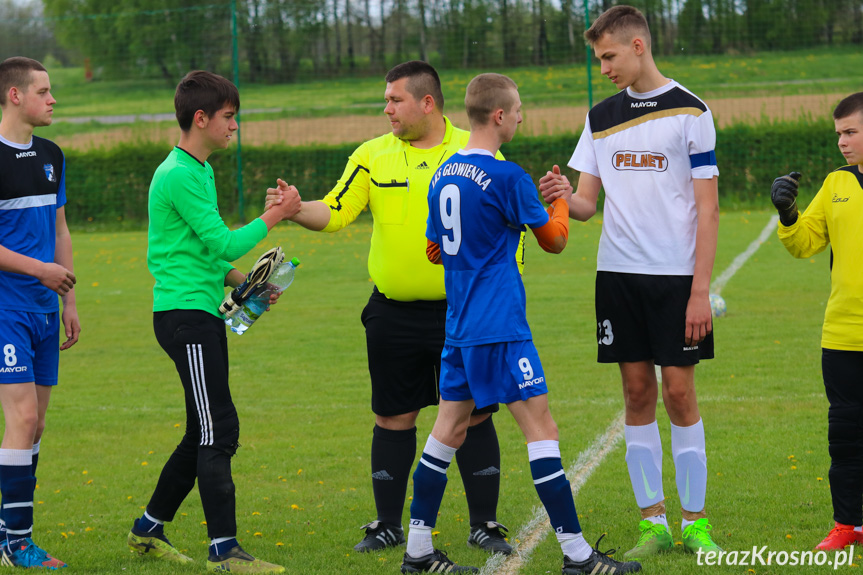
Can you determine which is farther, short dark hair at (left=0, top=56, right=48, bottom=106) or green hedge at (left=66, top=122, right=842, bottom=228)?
green hedge at (left=66, top=122, right=842, bottom=228)

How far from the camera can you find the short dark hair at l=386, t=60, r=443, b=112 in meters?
4.96

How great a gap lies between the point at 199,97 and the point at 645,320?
2315mm

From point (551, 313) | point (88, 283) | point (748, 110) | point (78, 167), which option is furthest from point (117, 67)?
point (551, 313)

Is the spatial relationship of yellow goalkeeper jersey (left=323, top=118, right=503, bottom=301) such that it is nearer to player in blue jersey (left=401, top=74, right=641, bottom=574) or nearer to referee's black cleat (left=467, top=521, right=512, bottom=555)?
player in blue jersey (left=401, top=74, right=641, bottom=574)

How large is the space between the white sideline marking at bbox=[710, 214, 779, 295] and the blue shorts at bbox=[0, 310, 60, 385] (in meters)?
9.47

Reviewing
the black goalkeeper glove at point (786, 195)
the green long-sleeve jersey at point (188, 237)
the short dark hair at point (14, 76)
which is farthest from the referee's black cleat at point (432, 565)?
the short dark hair at point (14, 76)

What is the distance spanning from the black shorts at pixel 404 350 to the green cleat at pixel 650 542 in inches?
36.5

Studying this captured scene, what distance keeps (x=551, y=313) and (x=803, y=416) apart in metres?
4.86

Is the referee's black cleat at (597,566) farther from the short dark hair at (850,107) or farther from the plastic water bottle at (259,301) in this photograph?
the short dark hair at (850,107)

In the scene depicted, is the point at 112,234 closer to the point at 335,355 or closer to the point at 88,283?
the point at 88,283

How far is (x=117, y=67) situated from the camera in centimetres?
2747

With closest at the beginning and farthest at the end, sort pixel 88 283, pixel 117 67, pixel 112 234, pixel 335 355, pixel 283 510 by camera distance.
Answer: pixel 283 510 → pixel 335 355 → pixel 88 283 → pixel 112 234 → pixel 117 67

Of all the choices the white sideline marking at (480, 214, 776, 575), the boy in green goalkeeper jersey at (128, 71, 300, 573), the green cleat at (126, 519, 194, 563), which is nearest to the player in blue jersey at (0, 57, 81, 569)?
the green cleat at (126, 519, 194, 563)

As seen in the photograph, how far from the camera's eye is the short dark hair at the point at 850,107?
4.62 metres
